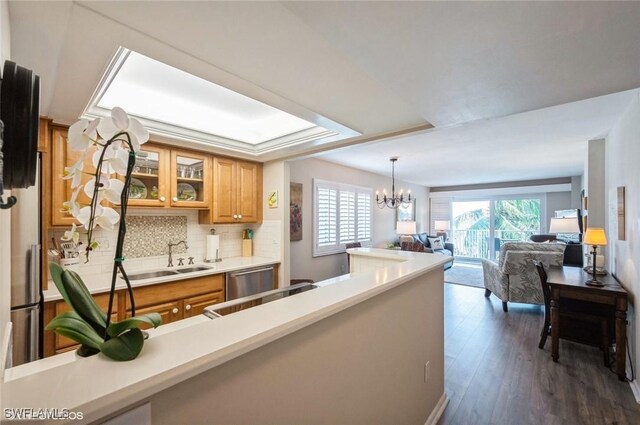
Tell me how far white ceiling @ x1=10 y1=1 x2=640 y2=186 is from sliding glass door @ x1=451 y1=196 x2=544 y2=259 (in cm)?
739

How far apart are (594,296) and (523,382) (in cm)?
102

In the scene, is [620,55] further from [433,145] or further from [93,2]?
[433,145]

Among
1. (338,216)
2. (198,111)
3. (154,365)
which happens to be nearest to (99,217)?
(154,365)

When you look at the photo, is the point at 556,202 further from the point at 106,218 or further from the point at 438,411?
the point at 106,218

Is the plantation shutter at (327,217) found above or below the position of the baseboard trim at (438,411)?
above

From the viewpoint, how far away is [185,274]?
264cm

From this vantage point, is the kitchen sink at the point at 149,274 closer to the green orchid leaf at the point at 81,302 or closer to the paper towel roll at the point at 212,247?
the paper towel roll at the point at 212,247

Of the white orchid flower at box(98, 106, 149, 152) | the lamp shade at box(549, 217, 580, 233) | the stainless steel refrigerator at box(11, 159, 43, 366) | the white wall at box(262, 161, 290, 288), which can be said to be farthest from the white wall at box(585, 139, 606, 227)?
the stainless steel refrigerator at box(11, 159, 43, 366)

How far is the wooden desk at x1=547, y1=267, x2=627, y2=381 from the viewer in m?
2.37

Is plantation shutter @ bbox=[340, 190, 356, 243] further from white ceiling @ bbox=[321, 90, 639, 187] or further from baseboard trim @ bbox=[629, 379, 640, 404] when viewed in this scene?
baseboard trim @ bbox=[629, 379, 640, 404]

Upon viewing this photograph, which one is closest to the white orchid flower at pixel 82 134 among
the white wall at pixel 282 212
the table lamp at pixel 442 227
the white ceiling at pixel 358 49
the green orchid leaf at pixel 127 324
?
the green orchid leaf at pixel 127 324

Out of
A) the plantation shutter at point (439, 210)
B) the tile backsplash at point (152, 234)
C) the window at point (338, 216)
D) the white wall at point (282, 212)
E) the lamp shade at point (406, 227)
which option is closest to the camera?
the tile backsplash at point (152, 234)

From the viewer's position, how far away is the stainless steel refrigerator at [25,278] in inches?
65.0

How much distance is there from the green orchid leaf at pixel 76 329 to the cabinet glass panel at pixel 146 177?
241 centimetres
